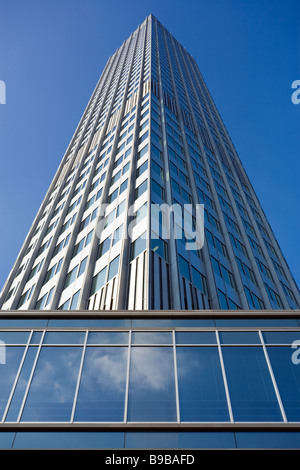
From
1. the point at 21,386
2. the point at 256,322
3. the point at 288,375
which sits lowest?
the point at 21,386

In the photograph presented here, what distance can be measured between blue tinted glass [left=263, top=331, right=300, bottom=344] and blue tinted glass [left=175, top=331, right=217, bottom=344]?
2292 mm

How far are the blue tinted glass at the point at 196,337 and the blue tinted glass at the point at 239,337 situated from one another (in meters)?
0.42

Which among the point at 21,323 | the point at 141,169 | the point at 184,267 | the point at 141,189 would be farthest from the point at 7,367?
the point at 141,169

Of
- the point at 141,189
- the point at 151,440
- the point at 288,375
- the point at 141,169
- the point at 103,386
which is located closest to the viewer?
the point at 151,440

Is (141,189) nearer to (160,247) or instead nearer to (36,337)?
(160,247)

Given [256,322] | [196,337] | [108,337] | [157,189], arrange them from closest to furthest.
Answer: [196,337] → [108,337] → [256,322] → [157,189]

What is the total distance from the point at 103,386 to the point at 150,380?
5.87 ft

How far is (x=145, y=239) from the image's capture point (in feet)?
84.0

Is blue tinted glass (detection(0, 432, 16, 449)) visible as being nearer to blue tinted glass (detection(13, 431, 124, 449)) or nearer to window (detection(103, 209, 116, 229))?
blue tinted glass (detection(13, 431, 124, 449))

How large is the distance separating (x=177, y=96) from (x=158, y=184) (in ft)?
92.9

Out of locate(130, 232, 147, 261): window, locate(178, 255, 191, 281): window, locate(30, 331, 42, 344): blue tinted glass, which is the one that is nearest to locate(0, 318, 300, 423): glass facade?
locate(30, 331, 42, 344): blue tinted glass

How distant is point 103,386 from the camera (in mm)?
14930
